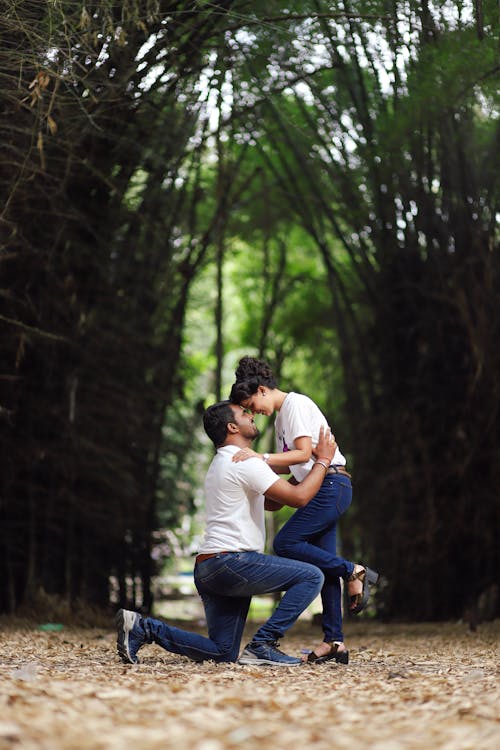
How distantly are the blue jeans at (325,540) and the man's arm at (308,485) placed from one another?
14 cm

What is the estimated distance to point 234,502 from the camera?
3.16m

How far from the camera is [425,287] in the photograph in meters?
6.57

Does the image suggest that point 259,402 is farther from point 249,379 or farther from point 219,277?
point 219,277

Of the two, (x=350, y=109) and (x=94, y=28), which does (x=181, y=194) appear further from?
(x=94, y=28)

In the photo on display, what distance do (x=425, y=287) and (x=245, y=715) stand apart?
15.8 feet

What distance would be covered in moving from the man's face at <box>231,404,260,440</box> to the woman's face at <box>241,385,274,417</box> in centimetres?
3

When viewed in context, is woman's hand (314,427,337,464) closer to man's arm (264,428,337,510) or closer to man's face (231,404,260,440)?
man's arm (264,428,337,510)

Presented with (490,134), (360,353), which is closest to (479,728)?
(490,134)

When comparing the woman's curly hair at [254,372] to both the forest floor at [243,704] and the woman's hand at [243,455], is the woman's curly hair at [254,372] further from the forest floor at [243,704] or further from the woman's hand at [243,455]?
the forest floor at [243,704]

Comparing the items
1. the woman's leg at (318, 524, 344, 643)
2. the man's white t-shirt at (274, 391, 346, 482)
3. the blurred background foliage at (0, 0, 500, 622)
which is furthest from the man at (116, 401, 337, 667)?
the blurred background foliage at (0, 0, 500, 622)

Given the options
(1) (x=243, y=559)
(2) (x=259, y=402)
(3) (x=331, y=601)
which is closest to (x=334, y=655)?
(3) (x=331, y=601)

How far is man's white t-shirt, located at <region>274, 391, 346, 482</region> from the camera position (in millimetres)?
3295

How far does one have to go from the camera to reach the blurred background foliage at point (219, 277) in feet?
15.8

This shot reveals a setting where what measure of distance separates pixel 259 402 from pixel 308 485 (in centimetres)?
35
